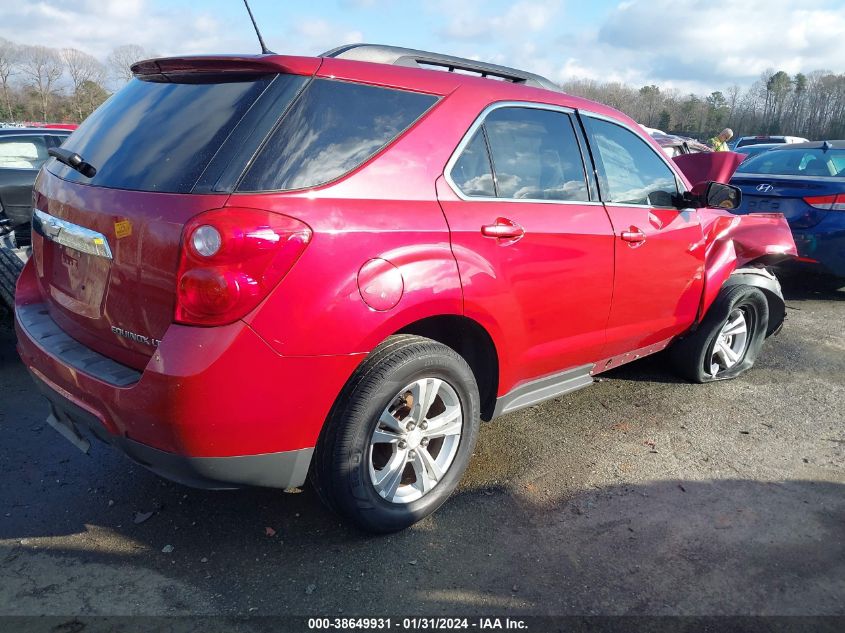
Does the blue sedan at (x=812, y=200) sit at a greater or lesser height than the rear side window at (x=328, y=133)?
lesser

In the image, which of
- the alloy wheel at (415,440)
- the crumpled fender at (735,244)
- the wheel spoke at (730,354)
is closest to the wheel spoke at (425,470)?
the alloy wheel at (415,440)

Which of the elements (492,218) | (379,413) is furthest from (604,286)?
(379,413)

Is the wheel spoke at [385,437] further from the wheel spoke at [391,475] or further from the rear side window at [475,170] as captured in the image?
the rear side window at [475,170]

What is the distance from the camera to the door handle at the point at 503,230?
279 centimetres

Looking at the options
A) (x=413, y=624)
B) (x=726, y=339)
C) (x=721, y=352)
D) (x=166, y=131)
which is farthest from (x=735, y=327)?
(x=166, y=131)

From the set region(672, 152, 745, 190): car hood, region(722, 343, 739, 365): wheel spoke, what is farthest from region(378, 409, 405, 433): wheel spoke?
region(672, 152, 745, 190): car hood

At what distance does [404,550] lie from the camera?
8.76 feet

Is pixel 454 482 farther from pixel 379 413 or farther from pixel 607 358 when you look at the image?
pixel 607 358

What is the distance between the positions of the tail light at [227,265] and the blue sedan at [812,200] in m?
6.44

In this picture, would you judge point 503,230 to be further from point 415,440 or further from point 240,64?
point 240,64

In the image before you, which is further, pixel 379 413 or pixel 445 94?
pixel 445 94

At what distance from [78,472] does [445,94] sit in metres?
2.56

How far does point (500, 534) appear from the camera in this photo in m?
2.79

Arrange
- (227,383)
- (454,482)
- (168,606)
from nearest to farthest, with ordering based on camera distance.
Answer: (227,383), (168,606), (454,482)
